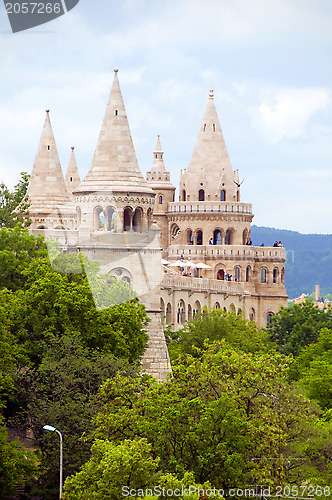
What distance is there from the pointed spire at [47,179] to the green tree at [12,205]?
10679 mm

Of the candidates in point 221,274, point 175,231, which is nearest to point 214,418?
point 221,274

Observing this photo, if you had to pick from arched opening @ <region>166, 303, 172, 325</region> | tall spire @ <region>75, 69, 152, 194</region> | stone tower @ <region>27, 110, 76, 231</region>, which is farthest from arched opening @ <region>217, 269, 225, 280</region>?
tall spire @ <region>75, 69, 152, 194</region>

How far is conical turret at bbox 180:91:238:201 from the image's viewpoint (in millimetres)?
112812

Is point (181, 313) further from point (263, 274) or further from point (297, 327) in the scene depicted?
point (263, 274)

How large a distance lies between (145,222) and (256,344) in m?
13.5

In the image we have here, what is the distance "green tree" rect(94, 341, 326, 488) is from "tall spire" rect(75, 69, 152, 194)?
48.5ft

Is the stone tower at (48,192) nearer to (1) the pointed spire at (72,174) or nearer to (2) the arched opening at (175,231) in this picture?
(1) the pointed spire at (72,174)

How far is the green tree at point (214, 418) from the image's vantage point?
44.3 meters

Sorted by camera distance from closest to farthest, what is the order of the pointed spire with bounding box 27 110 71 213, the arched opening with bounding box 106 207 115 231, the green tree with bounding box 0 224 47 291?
the green tree with bounding box 0 224 47 291 → the arched opening with bounding box 106 207 115 231 → the pointed spire with bounding box 27 110 71 213

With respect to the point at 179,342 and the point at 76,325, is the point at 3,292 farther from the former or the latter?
the point at 179,342

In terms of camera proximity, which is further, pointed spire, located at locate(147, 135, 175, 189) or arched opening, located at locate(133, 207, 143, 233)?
pointed spire, located at locate(147, 135, 175, 189)

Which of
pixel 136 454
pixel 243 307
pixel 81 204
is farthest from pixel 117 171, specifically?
pixel 243 307

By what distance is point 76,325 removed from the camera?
2159 inches

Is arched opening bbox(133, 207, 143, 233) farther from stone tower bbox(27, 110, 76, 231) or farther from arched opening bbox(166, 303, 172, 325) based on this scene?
stone tower bbox(27, 110, 76, 231)
